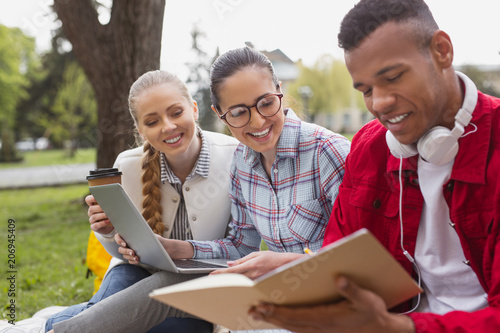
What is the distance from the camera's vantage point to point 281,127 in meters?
2.35

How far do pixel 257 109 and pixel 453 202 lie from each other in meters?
1.05

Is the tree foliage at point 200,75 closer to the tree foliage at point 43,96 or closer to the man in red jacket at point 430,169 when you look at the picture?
the man in red jacket at point 430,169

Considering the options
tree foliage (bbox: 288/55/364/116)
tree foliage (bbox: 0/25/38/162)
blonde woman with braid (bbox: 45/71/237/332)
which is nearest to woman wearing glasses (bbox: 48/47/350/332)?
blonde woman with braid (bbox: 45/71/237/332)

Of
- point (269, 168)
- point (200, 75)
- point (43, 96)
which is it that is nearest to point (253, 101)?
point (269, 168)

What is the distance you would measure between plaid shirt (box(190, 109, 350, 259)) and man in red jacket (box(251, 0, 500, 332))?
62 centimetres

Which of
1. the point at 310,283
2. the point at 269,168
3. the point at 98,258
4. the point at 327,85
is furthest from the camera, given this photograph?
the point at 327,85

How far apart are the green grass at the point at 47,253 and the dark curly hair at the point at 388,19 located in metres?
3.30

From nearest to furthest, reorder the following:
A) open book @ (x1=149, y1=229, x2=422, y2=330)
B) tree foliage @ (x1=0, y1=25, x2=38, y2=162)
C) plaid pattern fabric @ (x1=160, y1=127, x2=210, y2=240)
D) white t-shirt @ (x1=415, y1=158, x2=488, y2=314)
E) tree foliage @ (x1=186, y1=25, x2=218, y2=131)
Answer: open book @ (x1=149, y1=229, x2=422, y2=330) → white t-shirt @ (x1=415, y1=158, x2=488, y2=314) → plaid pattern fabric @ (x1=160, y1=127, x2=210, y2=240) → tree foliage @ (x1=186, y1=25, x2=218, y2=131) → tree foliage @ (x1=0, y1=25, x2=38, y2=162)

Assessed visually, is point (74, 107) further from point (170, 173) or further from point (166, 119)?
point (166, 119)

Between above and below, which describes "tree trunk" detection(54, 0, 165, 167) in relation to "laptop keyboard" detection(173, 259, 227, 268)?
above

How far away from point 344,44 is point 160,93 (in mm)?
1433

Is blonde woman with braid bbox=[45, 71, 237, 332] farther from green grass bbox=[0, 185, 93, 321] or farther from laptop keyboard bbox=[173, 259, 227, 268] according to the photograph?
green grass bbox=[0, 185, 93, 321]

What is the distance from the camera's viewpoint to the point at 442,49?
1499mm

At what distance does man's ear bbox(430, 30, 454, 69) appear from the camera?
1.48m
